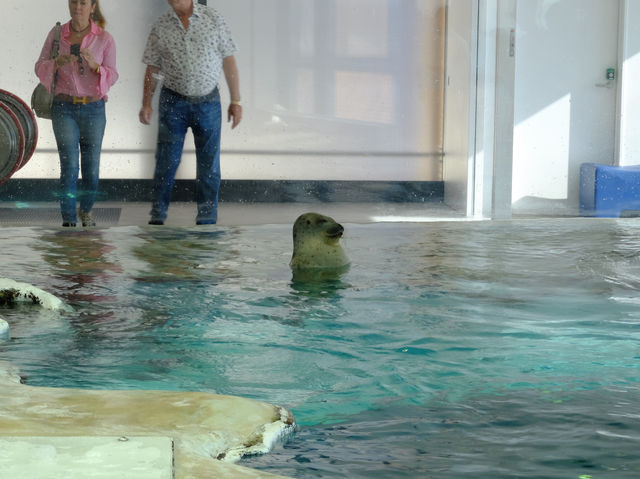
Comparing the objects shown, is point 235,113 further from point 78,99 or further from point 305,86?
point 78,99

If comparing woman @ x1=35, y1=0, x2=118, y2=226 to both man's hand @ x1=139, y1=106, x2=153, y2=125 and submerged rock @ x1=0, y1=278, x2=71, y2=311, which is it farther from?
submerged rock @ x1=0, y1=278, x2=71, y2=311

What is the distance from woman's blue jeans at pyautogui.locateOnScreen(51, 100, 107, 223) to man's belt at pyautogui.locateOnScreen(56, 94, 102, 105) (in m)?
0.02

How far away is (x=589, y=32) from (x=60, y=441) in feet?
24.2

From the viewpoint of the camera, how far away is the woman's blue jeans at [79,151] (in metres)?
7.45

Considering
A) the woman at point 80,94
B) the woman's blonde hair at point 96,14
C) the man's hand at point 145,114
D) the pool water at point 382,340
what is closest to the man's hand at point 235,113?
the man's hand at point 145,114

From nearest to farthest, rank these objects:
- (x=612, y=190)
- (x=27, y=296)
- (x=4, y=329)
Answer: (x=4, y=329) → (x=27, y=296) → (x=612, y=190)

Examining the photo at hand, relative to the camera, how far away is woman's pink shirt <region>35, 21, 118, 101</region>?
7.30 metres

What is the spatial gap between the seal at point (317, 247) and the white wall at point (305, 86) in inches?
142

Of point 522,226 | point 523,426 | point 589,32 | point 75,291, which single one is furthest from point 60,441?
point 589,32

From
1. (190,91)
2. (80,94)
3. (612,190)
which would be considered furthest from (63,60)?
(612,190)

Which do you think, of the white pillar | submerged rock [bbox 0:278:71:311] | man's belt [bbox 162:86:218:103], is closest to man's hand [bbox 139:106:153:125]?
→ man's belt [bbox 162:86:218:103]

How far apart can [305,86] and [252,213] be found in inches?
46.5

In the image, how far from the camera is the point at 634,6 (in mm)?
8047

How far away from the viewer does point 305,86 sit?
307 inches
